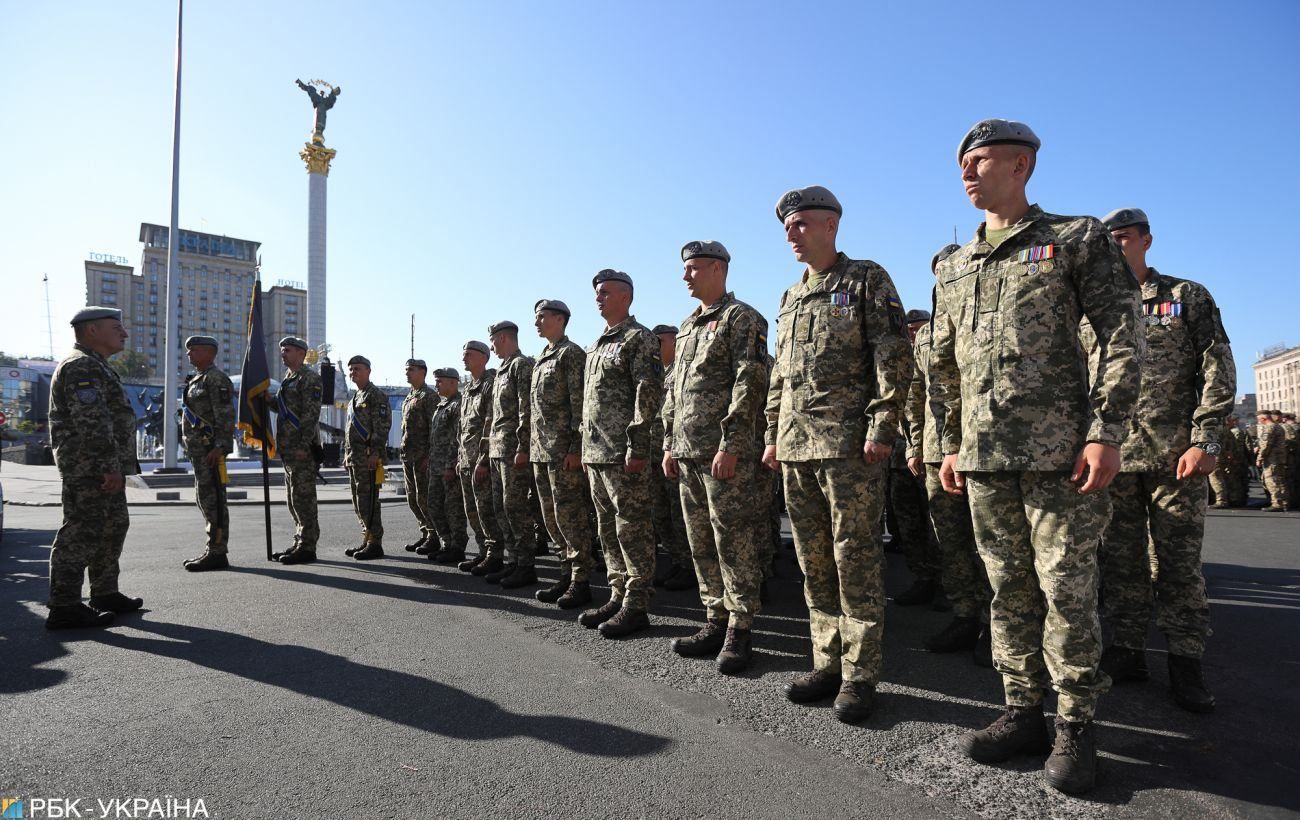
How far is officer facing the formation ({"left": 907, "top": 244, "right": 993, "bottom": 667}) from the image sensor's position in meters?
3.73

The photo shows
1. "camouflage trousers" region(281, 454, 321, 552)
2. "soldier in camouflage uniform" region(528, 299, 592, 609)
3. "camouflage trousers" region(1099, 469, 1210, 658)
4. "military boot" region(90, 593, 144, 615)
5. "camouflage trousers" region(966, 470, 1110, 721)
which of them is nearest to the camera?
"camouflage trousers" region(966, 470, 1110, 721)

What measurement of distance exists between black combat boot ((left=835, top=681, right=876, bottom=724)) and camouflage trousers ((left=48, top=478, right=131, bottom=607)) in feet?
15.2

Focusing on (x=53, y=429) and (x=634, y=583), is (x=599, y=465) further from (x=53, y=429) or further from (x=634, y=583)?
(x=53, y=429)

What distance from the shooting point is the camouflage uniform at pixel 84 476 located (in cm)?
442

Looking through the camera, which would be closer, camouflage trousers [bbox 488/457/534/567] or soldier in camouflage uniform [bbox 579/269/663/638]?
soldier in camouflage uniform [bbox 579/269/663/638]

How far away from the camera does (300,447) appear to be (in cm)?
699

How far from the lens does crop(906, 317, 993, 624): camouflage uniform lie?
3824 millimetres

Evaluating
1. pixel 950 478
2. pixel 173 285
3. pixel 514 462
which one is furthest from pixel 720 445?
pixel 173 285

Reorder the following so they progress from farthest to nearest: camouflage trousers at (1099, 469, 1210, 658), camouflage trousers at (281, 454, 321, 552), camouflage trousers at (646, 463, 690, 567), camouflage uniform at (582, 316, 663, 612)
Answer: camouflage trousers at (281, 454, 321, 552), camouflage trousers at (646, 463, 690, 567), camouflage uniform at (582, 316, 663, 612), camouflage trousers at (1099, 469, 1210, 658)

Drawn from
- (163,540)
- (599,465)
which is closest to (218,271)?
Result: (163,540)

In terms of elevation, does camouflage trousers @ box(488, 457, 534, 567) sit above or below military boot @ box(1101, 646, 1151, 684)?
above

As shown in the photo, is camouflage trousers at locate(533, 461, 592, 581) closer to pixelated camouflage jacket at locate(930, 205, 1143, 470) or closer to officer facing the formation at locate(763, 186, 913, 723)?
officer facing the formation at locate(763, 186, 913, 723)

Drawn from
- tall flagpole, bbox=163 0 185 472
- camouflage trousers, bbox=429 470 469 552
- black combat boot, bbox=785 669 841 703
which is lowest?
black combat boot, bbox=785 669 841 703

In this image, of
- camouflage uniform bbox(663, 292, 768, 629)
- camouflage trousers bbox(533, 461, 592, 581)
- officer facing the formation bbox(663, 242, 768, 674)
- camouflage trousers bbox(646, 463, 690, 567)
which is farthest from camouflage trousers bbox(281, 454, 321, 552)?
camouflage uniform bbox(663, 292, 768, 629)
